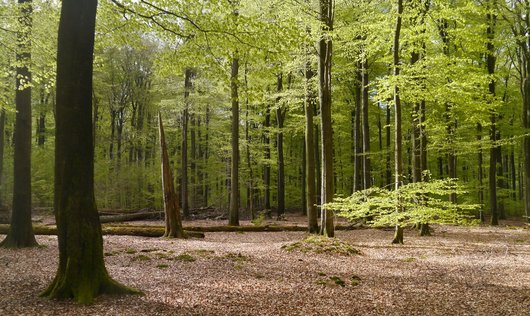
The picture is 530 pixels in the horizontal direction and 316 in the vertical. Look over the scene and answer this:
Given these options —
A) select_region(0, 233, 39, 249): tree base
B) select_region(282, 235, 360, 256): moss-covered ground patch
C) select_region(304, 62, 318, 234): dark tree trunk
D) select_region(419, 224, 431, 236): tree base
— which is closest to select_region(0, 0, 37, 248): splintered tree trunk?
select_region(0, 233, 39, 249): tree base

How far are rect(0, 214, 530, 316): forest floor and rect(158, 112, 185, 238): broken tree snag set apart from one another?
7.06 feet

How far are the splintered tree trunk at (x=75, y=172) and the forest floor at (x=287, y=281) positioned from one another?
1.46 feet

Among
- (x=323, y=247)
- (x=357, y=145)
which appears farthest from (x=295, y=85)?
(x=323, y=247)

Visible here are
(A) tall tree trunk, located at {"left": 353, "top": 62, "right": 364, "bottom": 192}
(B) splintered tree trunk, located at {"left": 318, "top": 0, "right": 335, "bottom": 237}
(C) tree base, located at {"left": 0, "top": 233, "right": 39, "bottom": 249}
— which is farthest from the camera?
(A) tall tree trunk, located at {"left": 353, "top": 62, "right": 364, "bottom": 192}

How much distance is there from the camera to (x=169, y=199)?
1294 centimetres

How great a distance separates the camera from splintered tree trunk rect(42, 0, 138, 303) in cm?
511

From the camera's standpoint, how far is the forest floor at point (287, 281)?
504 centimetres

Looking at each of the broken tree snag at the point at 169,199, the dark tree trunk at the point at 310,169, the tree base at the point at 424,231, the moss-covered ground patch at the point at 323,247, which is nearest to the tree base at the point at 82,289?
the moss-covered ground patch at the point at 323,247

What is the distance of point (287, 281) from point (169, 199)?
726cm

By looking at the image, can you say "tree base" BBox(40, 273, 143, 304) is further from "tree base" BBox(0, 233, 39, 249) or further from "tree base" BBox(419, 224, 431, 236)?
"tree base" BBox(419, 224, 431, 236)

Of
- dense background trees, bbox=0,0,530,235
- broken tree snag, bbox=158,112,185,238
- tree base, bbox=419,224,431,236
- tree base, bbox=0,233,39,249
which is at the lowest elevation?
tree base, bbox=419,224,431,236

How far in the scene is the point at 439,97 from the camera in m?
12.2

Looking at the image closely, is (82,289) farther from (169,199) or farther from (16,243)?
(169,199)

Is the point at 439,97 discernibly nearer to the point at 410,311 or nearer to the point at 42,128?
the point at 410,311
